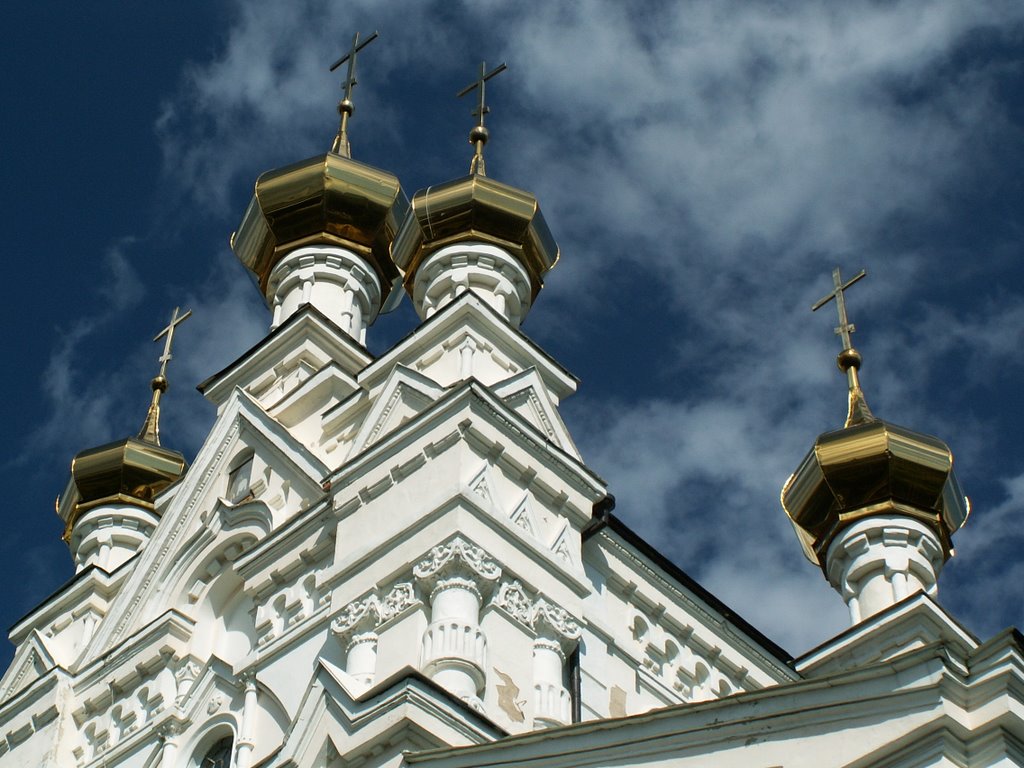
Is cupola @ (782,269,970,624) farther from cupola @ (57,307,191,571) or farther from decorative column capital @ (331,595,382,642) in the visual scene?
decorative column capital @ (331,595,382,642)

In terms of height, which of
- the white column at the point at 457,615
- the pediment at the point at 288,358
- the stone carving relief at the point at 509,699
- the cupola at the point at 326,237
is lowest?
the stone carving relief at the point at 509,699

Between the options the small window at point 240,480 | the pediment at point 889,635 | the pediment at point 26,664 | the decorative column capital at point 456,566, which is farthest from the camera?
the pediment at point 889,635

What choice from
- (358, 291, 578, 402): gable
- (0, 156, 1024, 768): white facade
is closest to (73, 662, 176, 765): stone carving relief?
(0, 156, 1024, 768): white facade

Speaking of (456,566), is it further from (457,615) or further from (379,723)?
(379,723)

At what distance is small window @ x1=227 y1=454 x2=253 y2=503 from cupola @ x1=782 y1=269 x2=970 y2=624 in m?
5.59

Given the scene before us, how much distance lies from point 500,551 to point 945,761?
14.7ft

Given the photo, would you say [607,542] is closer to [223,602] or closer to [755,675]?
[755,675]

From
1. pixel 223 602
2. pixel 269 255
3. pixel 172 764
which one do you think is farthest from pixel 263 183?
pixel 172 764

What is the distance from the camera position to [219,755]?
12133 mm

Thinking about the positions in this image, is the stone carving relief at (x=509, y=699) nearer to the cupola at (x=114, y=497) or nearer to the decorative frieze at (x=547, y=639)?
the decorative frieze at (x=547, y=639)

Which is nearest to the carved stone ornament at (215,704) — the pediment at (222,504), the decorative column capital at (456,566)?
the pediment at (222,504)

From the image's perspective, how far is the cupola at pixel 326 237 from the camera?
1706cm

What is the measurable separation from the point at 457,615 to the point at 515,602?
47cm

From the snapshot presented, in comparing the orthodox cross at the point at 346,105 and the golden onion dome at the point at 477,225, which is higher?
the orthodox cross at the point at 346,105
